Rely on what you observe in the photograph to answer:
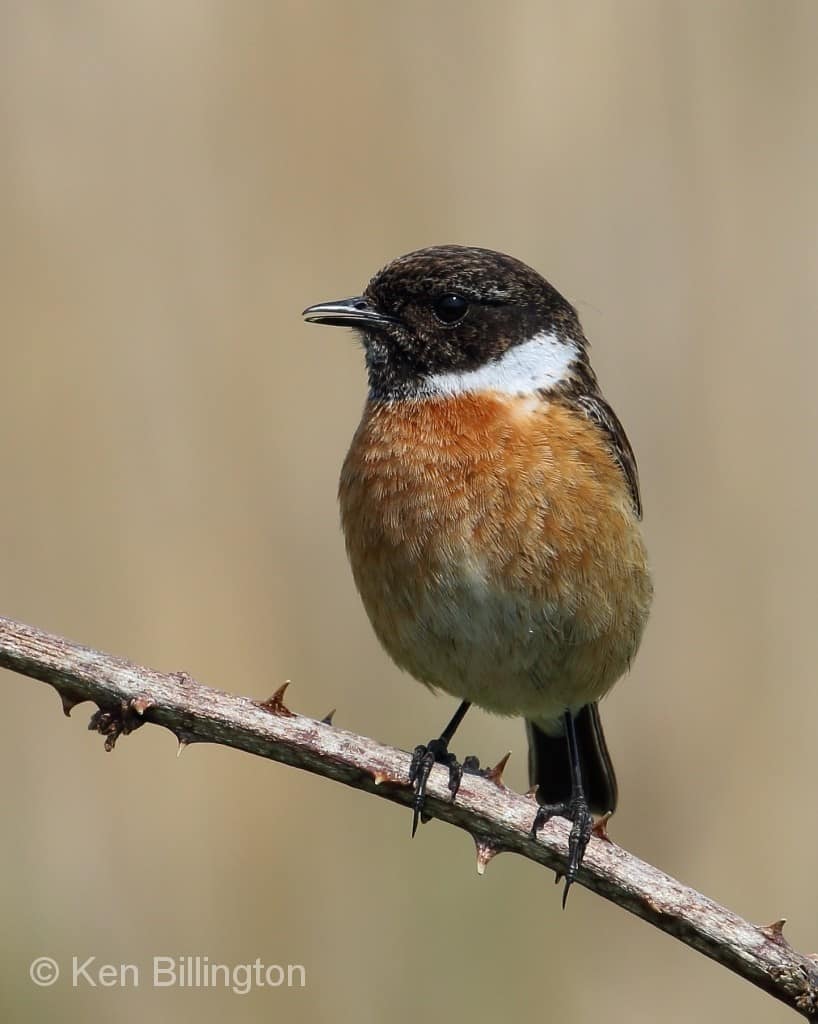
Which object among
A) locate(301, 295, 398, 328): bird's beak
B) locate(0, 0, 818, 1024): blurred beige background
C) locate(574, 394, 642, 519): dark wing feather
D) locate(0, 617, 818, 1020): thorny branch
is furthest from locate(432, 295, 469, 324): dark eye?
locate(0, 617, 818, 1020): thorny branch

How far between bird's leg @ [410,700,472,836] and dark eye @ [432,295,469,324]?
1.21 metres

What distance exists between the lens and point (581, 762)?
4.68 metres

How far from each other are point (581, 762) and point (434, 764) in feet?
3.22

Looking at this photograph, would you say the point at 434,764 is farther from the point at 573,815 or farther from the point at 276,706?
the point at 276,706

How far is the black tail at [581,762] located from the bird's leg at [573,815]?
0.07m

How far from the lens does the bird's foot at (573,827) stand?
313cm

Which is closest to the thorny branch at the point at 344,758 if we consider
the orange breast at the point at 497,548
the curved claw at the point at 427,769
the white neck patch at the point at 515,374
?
the curved claw at the point at 427,769

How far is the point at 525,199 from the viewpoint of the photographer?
5.37 meters

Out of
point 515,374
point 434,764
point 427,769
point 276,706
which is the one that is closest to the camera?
point 276,706

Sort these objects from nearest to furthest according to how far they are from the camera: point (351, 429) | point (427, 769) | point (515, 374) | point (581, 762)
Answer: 1. point (427, 769)
2. point (515, 374)
3. point (581, 762)
4. point (351, 429)

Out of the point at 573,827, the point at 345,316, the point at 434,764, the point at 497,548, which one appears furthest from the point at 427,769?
the point at 345,316

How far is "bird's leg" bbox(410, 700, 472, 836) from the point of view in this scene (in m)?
3.29

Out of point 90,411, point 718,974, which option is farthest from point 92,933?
point 718,974

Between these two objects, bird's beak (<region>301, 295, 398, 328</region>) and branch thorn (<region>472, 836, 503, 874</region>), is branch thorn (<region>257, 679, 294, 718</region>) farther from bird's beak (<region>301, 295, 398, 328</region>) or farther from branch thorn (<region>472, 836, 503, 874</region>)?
bird's beak (<region>301, 295, 398, 328</region>)
